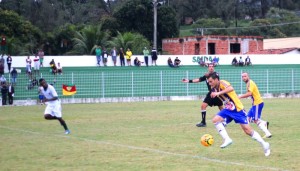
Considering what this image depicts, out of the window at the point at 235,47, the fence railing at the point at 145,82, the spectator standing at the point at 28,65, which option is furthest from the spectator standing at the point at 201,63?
the window at the point at 235,47

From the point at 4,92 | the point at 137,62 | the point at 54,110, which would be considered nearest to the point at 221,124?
the point at 54,110

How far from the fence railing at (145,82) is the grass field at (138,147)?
1640 cm

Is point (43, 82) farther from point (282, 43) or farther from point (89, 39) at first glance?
point (282, 43)

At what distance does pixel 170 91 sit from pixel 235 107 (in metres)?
29.7

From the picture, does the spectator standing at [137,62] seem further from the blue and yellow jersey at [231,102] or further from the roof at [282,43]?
the blue and yellow jersey at [231,102]

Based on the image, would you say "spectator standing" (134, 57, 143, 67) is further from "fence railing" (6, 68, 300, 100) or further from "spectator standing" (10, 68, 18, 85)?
"spectator standing" (10, 68, 18, 85)

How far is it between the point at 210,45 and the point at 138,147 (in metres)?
48.8

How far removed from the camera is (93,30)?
5850 cm

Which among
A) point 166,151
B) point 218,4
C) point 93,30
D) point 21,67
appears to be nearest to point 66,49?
point 93,30

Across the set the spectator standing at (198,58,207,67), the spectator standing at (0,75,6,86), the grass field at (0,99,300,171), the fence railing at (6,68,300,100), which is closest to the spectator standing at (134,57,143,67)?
the fence railing at (6,68,300,100)

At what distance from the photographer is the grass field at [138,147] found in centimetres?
1227

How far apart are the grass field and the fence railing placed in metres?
16.4

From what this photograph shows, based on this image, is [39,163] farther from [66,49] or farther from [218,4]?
[218,4]

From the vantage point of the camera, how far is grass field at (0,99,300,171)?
12266 millimetres
